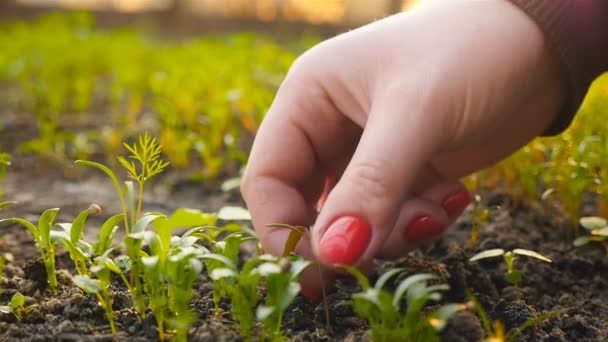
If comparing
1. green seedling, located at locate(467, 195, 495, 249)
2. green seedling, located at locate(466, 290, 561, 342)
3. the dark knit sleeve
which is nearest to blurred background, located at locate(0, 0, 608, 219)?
green seedling, located at locate(467, 195, 495, 249)

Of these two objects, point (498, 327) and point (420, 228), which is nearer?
point (498, 327)

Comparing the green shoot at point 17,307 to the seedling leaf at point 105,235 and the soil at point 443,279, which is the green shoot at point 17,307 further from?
the seedling leaf at point 105,235

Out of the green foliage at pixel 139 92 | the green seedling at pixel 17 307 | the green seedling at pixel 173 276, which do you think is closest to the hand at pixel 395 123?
the green seedling at pixel 173 276

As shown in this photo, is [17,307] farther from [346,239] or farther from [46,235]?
[346,239]

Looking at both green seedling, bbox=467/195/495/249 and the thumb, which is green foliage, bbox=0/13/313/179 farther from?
the thumb

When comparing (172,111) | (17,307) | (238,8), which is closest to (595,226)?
(17,307)

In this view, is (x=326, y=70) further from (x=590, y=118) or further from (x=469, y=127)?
(x=590, y=118)

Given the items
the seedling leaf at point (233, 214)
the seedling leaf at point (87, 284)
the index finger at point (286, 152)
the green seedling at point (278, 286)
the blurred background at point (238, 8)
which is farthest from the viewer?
the blurred background at point (238, 8)
